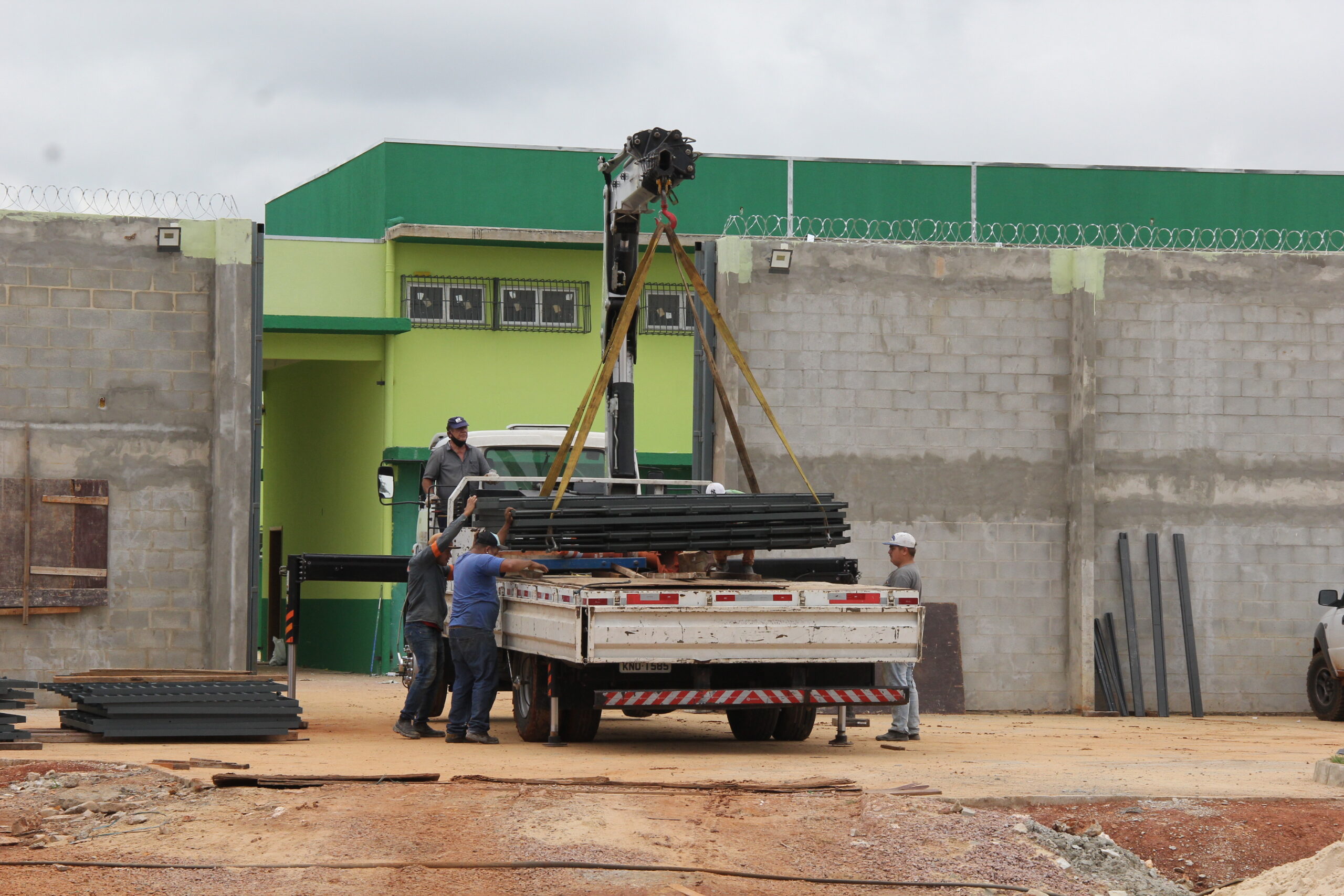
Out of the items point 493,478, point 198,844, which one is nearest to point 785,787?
point 198,844

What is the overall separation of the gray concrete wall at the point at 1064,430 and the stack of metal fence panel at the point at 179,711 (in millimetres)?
6103

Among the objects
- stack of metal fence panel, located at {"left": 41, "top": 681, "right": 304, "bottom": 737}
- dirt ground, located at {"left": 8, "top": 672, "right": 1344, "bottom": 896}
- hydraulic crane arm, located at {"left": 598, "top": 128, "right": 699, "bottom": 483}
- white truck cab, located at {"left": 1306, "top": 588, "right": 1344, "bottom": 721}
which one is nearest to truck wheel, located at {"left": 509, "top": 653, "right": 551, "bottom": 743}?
dirt ground, located at {"left": 8, "top": 672, "right": 1344, "bottom": 896}

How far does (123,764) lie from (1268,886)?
271 inches

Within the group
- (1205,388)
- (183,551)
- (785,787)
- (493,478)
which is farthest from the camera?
(1205,388)

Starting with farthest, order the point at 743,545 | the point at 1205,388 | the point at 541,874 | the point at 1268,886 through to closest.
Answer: the point at 1205,388, the point at 743,545, the point at 1268,886, the point at 541,874

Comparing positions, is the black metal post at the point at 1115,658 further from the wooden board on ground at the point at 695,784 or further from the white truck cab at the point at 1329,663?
the wooden board on ground at the point at 695,784

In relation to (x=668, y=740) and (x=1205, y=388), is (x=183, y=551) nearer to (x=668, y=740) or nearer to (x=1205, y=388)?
(x=668, y=740)

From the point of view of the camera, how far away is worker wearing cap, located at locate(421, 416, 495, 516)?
1505cm

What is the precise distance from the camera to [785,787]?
388 inches

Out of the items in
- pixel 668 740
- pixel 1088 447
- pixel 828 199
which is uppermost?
pixel 828 199

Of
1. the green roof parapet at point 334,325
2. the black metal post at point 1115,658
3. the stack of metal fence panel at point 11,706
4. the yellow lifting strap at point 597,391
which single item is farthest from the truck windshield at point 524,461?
the green roof parapet at point 334,325

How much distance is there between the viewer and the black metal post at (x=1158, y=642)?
60.4 feet

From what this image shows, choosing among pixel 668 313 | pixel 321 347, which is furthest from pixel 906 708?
pixel 321 347

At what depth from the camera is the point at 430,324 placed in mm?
25359
